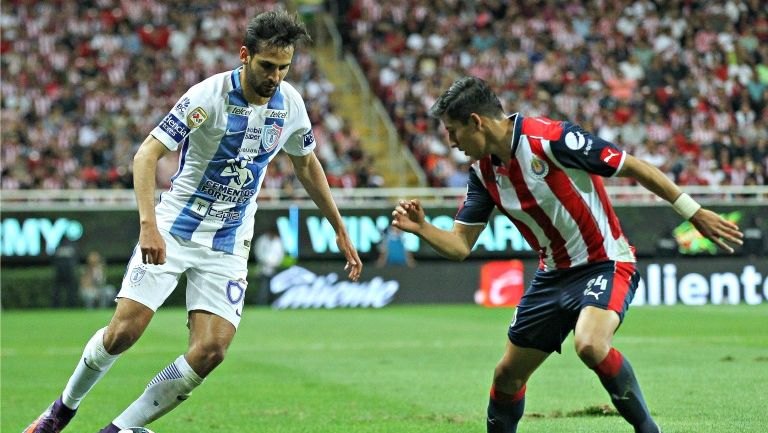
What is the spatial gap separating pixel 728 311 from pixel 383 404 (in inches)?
527

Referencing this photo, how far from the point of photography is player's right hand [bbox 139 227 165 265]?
6719 millimetres

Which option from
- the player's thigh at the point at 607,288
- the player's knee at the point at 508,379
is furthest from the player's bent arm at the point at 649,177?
the player's knee at the point at 508,379

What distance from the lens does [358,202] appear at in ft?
85.7

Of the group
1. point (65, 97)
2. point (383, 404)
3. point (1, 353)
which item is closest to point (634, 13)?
point (65, 97)

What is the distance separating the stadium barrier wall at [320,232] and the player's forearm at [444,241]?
18329 mm

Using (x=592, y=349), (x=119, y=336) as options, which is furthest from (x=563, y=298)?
(x=119, y=336)

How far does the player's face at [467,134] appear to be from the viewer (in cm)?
654

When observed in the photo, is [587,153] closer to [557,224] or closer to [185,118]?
[557,224]

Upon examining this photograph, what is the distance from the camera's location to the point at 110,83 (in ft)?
94.2

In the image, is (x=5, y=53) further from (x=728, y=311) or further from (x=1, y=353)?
(x=728, y=311)

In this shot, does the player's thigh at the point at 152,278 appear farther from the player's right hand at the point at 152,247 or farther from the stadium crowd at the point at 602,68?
the stadium crowd at the point at 602,68

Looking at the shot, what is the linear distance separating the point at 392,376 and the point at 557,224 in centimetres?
603

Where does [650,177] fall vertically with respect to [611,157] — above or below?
below

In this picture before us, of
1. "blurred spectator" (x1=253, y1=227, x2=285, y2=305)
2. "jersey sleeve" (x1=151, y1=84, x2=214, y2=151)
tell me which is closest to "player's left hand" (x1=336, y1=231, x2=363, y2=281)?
"jersey sleeve" (x1=151, y1=84, x2=214, y2=151)
